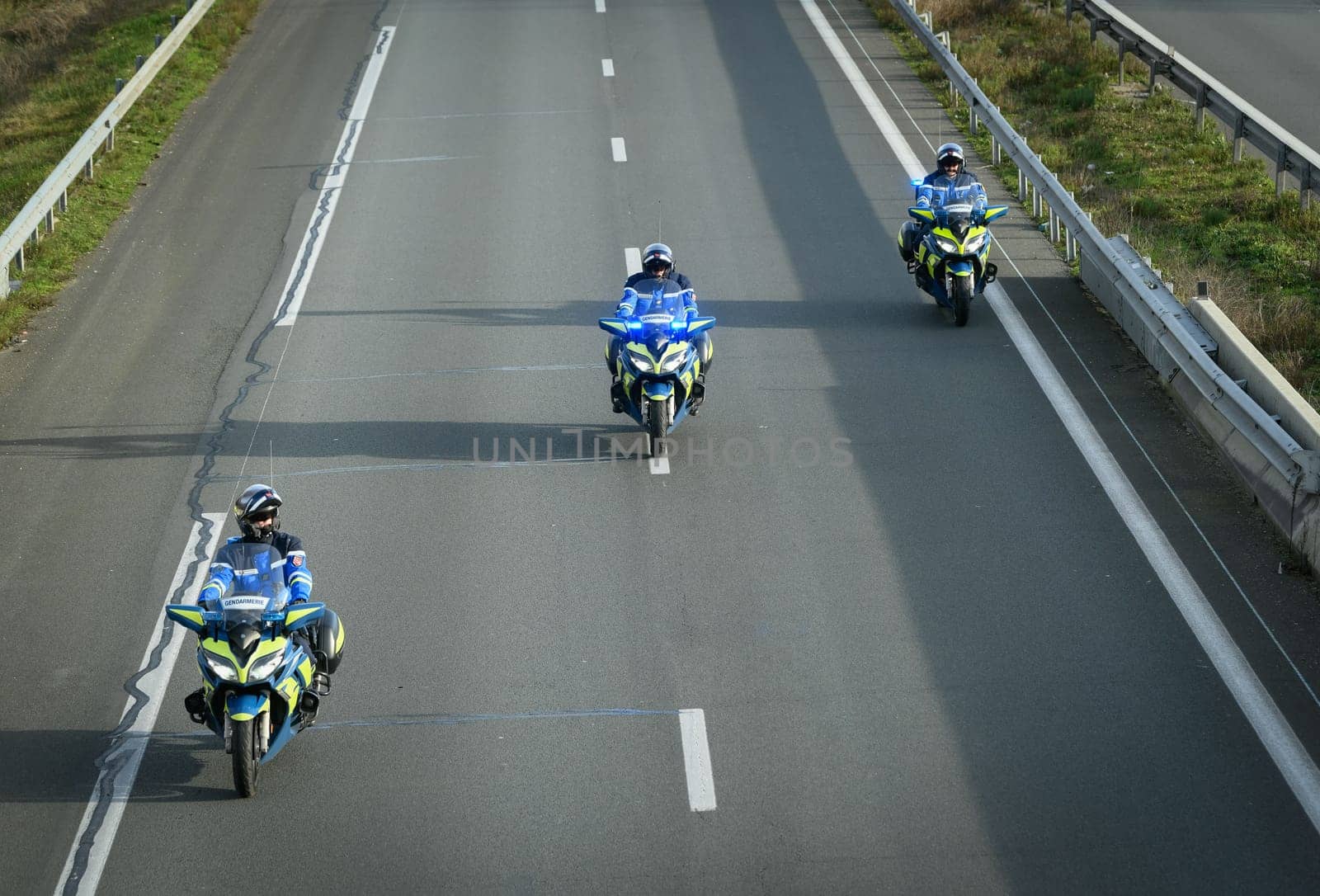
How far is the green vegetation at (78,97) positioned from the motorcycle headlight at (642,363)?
746cm

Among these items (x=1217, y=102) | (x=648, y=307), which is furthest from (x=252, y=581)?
(x=1217, y=102)

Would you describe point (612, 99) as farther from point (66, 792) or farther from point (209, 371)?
point (66, 792)

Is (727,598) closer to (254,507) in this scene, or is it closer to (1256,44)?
(254,507)

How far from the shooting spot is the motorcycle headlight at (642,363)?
13703 mm

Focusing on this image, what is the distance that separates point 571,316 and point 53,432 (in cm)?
549

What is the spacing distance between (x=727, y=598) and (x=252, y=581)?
11.5 ft

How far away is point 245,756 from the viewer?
9.01m

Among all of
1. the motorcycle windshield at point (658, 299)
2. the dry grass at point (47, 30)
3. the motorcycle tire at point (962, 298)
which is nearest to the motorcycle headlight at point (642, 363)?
the motorcycle windshield at point (658, 299)

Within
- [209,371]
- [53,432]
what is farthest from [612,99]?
[53,432]

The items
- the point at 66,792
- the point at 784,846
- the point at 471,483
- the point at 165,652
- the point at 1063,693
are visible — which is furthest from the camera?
the point at 471,483

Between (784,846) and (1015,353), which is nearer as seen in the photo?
(784,846)

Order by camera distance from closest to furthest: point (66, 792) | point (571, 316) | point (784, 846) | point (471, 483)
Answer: point (784, 846)
point (66, 792)
point (471, 483)
point (571, 316)

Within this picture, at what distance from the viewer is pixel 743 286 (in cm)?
1825

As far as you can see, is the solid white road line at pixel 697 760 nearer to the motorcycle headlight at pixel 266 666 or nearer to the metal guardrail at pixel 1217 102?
the motorcycle headlight at pixel 266 666
